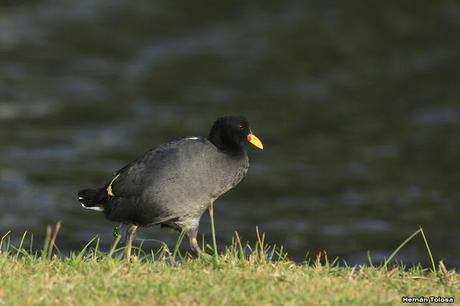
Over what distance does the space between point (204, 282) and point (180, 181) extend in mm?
1962

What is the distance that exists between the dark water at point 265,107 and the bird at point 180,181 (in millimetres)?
7726

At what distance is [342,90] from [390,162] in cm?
524

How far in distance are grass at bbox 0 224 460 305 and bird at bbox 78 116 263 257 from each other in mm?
1002

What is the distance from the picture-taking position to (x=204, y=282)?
7.46 metres

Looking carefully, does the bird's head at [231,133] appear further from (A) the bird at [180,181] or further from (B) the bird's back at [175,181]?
(B) the bird's back at [175,181]

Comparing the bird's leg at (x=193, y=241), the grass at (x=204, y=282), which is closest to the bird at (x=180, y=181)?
the bird's leg at (x=193, y=241)

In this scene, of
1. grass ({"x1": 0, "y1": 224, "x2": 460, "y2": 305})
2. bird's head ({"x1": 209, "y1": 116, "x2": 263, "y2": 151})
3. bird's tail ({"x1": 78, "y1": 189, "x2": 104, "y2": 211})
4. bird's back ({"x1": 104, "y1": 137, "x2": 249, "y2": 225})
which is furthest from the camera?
bird's tail ({"x1": 78, "y1": 189, "x2": 104, "y2": 211})

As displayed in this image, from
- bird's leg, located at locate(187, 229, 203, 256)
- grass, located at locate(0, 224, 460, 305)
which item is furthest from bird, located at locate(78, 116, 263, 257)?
grass, located at locate(0, 224, 460, 305)

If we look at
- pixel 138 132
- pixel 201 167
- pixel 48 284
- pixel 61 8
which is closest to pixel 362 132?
pixel 138 132

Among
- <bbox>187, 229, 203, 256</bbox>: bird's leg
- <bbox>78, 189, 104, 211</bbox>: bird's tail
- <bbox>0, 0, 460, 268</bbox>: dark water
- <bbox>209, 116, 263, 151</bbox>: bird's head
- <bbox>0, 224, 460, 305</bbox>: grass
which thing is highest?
<bbox>0, 0, 460, 268</bbox>: dark water

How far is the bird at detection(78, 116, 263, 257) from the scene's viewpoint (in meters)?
9.29

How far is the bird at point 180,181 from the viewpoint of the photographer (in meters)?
9.29

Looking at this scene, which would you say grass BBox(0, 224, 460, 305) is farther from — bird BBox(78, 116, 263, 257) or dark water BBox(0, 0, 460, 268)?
dark water BBox(0, 0, 460, 268)

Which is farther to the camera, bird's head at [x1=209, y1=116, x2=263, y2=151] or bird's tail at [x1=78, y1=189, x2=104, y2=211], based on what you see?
bird's tail at [x1=78, y1=189, x2=104, y2=211]
